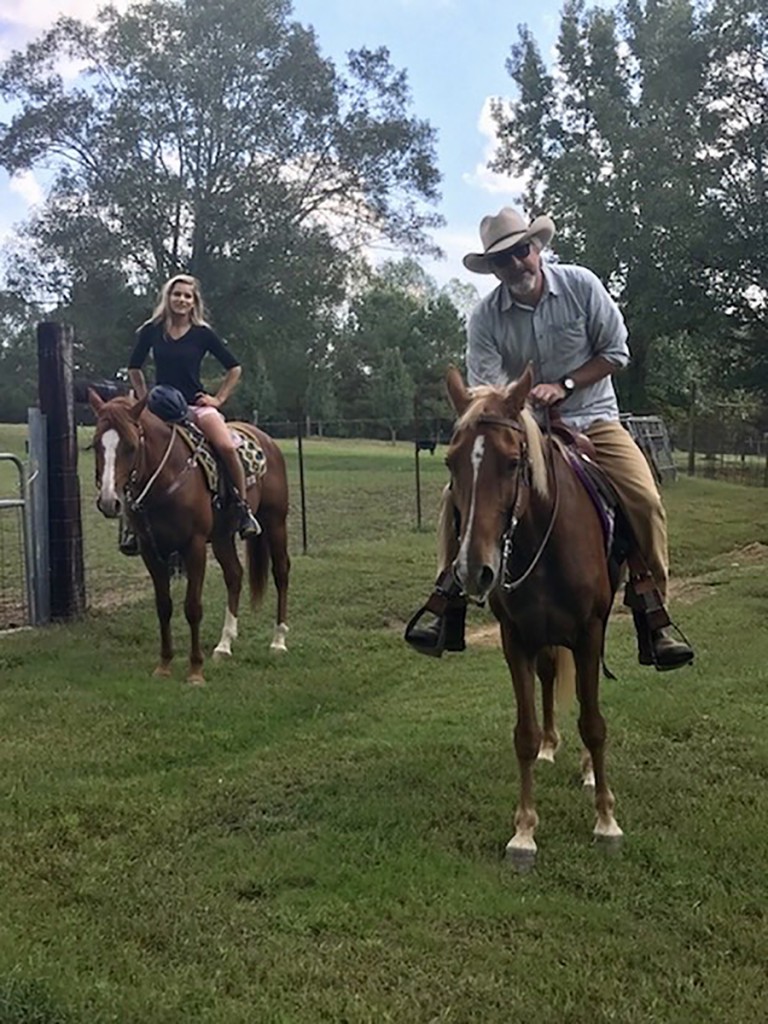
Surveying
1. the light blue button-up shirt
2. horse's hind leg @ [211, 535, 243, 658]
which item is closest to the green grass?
horse's hind leg @ [211, 535, 243, 658]

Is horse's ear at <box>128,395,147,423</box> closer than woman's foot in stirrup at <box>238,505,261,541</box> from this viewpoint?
Yes

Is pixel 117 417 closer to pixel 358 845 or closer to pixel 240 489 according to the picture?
pixel 240 489

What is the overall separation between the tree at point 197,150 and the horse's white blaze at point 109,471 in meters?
24.1

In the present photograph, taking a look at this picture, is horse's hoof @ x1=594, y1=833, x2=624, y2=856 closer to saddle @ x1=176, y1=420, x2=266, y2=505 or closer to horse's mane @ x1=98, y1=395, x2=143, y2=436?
horse's mane @ x1=98, y1=395, x2=143, y2=436

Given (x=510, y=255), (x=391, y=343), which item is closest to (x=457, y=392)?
(x=510, y=255)

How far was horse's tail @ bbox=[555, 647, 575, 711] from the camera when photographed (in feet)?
15.8

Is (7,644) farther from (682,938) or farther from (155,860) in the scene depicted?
(682,938)

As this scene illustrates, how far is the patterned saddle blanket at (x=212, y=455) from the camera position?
282 inches

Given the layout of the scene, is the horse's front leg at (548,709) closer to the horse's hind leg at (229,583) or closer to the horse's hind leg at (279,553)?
the horse's hind leg at (229,583)

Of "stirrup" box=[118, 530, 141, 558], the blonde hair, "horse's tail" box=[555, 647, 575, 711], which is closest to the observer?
"horse's tail" box=[555, 647, 575, 711]

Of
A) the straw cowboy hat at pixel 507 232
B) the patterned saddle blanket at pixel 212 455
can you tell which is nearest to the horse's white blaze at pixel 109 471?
the patterned saddle blanket at pixel 212 455

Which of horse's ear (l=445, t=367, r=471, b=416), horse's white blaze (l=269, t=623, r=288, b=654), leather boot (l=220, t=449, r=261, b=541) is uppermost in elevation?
horse's ear (l=445, t=367, r=471, b=416)

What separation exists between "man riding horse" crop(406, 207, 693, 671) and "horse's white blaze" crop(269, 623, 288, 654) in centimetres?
313

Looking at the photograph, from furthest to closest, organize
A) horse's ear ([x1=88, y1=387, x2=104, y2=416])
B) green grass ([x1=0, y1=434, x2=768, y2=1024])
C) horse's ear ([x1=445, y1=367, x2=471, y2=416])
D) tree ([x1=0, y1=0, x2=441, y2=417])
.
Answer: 1. tree ([x1=0, y1=0, x2=441, y2=417])
2. horse's ear ([x1=88, y1=387, x2=104, y2=416])
3. horse's ear ([x1=445, y1=367, x2=471, y2=416])
4. green grass ([x1=0, y1=434, x2=768, y2=1024])
